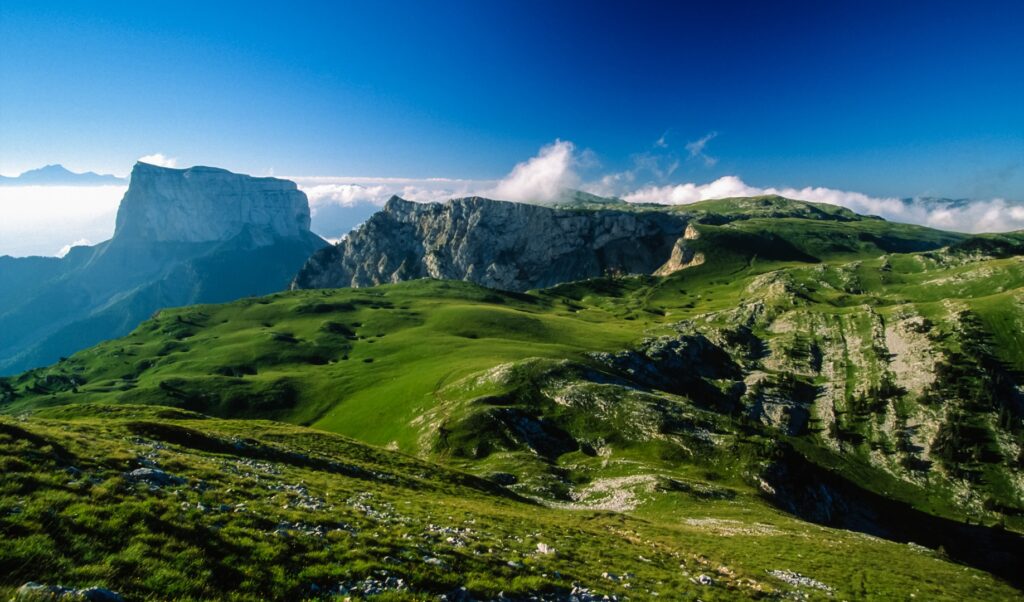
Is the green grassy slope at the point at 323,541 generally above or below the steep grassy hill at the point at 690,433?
above

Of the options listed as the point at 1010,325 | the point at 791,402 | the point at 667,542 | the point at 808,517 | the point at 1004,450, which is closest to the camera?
the point at 667,542

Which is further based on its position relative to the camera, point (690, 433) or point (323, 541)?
point (690, 433)

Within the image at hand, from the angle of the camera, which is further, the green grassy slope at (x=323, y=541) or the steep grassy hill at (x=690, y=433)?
the steep grassy hill at (x=690, y=433)

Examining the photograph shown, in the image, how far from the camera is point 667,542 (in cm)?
3922

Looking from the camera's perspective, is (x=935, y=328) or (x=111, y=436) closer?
(x=111, y=436)

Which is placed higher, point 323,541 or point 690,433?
point 323,541

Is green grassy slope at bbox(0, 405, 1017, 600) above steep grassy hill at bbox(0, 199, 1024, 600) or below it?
above

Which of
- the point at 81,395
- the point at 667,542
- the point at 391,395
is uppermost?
the point at 667,542

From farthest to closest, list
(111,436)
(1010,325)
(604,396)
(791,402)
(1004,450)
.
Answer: (1010,325), (791,402), (1004,450), (604,396), (111,436)

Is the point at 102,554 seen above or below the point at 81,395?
above

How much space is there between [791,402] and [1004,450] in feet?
181

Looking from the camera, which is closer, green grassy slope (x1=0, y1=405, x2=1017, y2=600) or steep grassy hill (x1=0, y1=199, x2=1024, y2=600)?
green grassy slope (x1=0, y1=405, x2=1017, y2=600)

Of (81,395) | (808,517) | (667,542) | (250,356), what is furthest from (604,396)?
(81,395)

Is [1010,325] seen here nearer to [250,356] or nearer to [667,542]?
[667,542]
